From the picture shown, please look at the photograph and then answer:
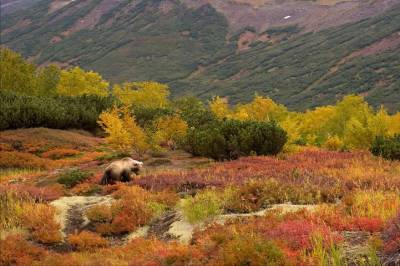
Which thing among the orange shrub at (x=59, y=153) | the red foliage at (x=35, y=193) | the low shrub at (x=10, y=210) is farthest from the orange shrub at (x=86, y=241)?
the orange shrub at (x=59, y=153)

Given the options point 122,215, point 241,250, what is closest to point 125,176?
point 122,215

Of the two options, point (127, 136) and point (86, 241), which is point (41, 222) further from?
point (127, 136)

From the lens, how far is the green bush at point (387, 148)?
20.2m

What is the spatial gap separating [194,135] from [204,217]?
12429mm

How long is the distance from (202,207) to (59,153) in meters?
19.0

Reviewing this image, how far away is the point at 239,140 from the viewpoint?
71.3 feet

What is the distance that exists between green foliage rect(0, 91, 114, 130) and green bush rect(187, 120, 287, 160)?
15727 millimetres

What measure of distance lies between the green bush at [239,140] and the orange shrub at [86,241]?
10657 mm

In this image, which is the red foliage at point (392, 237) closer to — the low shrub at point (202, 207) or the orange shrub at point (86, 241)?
the low shrub at point (202, 207)

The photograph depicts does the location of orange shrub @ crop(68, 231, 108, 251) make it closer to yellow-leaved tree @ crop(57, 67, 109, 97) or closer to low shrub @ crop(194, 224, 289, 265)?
low shrub @ crop(194, 224, 289, 265)

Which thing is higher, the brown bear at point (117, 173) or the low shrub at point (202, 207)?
the low shrub at point (202, 207)

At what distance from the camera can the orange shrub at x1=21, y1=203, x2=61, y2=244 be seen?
36.7ft

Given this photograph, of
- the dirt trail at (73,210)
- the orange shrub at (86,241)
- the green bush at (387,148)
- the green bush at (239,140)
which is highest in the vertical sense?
the orange shrub at (86,241)

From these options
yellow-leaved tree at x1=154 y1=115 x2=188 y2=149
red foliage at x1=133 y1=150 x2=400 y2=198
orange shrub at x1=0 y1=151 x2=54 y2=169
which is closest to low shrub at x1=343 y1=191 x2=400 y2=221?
red foliage at x1=133 y1=150 x2=400 y2=198
